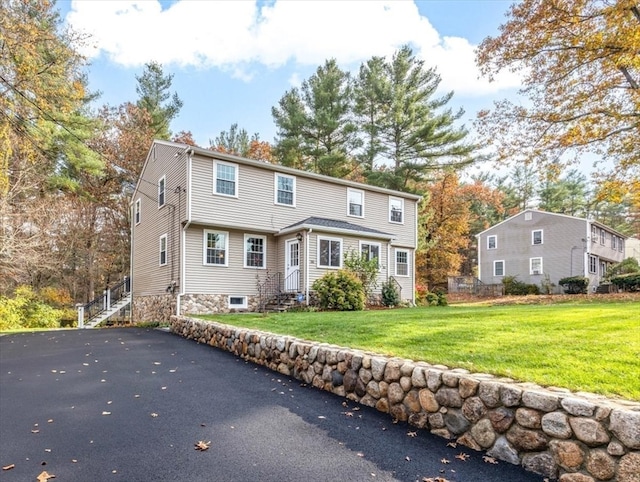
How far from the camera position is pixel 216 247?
1403 cm

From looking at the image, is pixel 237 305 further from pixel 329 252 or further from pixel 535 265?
pixel 535 265

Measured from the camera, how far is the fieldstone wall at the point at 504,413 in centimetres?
259

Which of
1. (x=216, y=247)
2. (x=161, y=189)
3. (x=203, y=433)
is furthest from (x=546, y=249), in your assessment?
(x=203, y=433)

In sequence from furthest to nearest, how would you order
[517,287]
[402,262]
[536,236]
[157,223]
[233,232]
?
[536,236]
[517,287]
[402,262]
[157,223]
[233,232]

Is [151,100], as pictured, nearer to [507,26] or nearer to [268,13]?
[268,13]

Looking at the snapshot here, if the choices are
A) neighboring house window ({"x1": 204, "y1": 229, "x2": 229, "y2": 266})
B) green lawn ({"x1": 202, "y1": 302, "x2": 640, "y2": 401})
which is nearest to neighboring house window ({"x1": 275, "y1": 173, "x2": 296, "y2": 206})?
neighboring house window ({"x1": 204, "y1": 229, "x2": 229, "y2": 266})

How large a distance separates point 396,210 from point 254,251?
769 cm

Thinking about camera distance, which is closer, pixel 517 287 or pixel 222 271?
pixel 222 271

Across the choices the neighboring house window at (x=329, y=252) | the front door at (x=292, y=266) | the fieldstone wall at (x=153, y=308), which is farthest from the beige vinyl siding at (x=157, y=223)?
the neighboring house window at (x=329, y=252)

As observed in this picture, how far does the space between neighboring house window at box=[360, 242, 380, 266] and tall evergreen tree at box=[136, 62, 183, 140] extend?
16.2 meters

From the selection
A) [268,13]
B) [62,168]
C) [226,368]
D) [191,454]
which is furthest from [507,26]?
[62,168]

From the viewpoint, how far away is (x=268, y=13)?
508 inches

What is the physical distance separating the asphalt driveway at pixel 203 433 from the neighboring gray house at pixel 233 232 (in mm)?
7308

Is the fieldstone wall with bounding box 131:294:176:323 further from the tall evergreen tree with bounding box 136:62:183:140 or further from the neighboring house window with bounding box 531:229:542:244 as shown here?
the neighboring house window with bounding box 531:229:542:244
